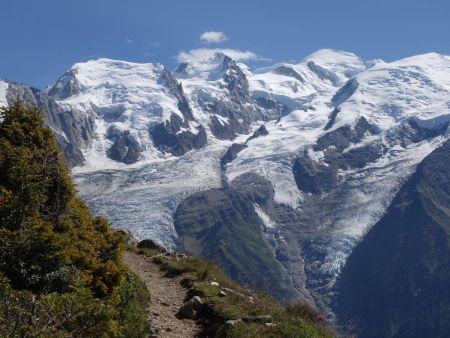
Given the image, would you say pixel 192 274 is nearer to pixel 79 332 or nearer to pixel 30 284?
pixel 30 284

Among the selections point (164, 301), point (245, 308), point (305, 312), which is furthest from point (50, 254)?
point (305, 312)

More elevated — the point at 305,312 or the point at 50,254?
the point at 50,254

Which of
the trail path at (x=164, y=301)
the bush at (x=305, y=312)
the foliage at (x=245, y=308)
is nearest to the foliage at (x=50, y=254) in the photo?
the trail path at (x=164, y=301)

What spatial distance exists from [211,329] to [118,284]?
386 cm

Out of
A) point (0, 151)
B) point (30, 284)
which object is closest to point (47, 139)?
point (0, 151)

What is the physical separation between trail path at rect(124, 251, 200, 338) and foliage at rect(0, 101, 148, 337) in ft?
3.88

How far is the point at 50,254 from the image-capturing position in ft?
59.3

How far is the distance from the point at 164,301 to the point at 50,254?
9.73m

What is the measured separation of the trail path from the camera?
2292 cm

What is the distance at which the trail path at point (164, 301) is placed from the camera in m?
22.9

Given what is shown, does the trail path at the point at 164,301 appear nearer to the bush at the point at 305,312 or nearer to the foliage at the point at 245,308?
the foliage at the point at 245,308

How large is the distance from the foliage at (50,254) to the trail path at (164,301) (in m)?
1.18

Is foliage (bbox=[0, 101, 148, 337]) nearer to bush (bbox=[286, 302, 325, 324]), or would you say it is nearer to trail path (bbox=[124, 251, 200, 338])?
trail path (bbox=[124, 251, 200, 338])

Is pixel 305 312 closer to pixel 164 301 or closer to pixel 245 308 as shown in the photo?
pixel 245 308
